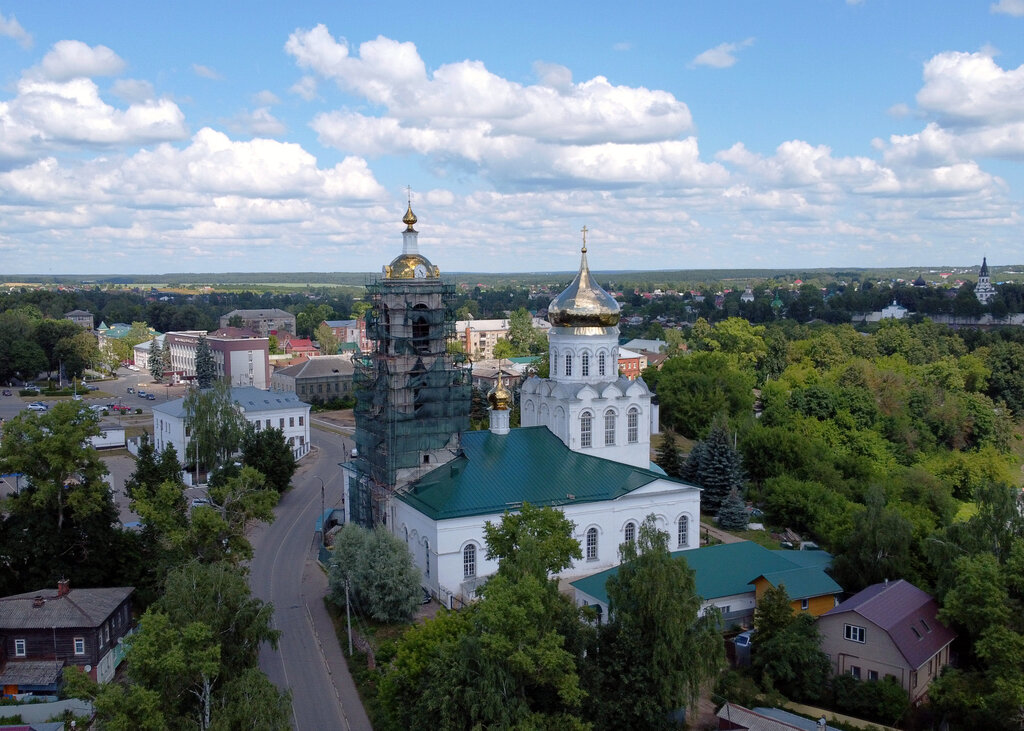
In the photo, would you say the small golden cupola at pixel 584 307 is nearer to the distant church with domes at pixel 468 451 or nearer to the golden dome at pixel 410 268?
the distant church with domes at pixel 468 451

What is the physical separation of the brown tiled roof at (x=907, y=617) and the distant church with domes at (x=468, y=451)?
7.18m

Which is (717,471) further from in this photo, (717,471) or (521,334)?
(521,334)

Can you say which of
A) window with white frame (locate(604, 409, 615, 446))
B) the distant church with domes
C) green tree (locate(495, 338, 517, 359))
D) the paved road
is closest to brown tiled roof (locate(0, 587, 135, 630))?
the paved road

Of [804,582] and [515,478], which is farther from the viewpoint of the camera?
[515,478]

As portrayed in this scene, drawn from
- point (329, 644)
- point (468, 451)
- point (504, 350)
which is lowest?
point (329, 644)

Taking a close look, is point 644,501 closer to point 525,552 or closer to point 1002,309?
point 525,552

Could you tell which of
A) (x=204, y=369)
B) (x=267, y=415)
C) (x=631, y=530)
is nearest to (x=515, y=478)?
(x=631, y=530)

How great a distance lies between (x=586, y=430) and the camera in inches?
1217

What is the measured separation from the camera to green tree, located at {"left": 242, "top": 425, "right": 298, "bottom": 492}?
38.9m

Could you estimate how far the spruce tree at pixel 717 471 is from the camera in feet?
121

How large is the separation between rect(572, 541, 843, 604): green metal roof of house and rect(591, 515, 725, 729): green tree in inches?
218

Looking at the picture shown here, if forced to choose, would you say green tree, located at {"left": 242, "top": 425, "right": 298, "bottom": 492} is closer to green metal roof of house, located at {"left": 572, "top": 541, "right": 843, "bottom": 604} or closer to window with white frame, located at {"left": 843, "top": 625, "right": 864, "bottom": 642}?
green metal roof of house, located at {"left": 572, "top": 541, "right": 843, "bottom": 604}

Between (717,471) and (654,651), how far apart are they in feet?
66.3

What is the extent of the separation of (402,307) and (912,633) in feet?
57.6
